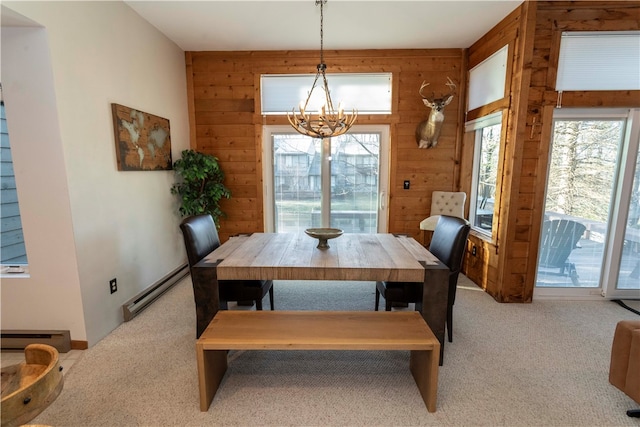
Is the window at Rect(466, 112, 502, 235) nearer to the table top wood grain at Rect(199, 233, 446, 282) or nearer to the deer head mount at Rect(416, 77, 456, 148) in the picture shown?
the deer head mount at Rect(416, 77, 456, 148)

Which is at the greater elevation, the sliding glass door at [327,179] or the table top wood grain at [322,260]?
the sliding glass door at [327,179]

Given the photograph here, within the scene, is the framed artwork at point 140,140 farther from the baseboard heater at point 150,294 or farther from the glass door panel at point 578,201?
the glass door panel at point 578,201

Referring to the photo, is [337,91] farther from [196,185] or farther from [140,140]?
[140,140]

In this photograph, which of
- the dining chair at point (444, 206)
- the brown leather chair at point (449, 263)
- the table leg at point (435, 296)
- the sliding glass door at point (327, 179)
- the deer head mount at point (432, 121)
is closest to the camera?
the table leg at point (435, 296)

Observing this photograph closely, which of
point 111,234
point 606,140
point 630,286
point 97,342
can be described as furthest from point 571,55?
point 97,342

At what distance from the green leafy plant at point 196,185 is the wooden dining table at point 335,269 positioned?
158cm

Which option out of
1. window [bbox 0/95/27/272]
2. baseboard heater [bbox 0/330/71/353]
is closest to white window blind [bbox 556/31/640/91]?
window [bbox 0/95/27/272]

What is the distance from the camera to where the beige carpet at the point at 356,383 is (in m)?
1.61

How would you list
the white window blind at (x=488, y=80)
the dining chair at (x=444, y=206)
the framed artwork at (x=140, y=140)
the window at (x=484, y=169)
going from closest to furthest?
the framed artwork at (x=140, y=140), the white window blind at (x=488, y=80), the window at (x=484, y=169), the dining chair at (x=444, y=206)

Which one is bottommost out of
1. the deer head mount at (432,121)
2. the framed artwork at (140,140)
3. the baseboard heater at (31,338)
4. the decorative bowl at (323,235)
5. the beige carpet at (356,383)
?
the beige carpet at (356,383)

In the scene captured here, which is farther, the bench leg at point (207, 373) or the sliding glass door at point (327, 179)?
the sliding glass door at point (327, 179)

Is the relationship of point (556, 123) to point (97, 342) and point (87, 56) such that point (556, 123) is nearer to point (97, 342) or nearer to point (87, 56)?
point (87, 56)

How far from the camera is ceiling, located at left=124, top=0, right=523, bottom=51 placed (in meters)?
2.75

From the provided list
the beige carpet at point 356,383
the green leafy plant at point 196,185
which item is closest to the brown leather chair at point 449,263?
the beige carpet at point 356,383
